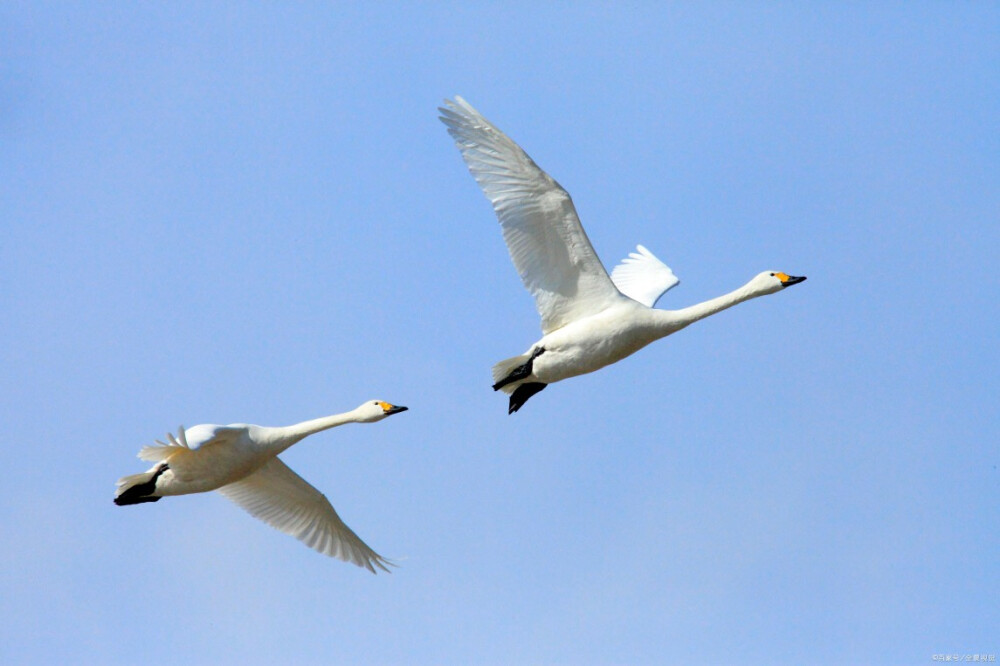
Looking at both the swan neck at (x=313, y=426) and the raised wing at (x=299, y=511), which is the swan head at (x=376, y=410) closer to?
the swan neck at (x=313, y=426)

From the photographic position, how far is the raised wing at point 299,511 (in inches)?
980

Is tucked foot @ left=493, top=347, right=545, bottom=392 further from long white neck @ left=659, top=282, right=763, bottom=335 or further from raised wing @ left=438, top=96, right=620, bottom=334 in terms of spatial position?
long white neck @ left=659, top=282, right=763, bottom=335

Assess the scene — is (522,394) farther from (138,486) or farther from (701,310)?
(138,486)

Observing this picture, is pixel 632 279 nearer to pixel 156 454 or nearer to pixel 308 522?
pixel 308 522

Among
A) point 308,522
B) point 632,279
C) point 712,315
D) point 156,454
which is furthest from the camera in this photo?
point 632,279

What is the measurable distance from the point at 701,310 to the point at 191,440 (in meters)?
7.21

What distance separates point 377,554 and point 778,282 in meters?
7.56

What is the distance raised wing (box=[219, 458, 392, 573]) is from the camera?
980 inches

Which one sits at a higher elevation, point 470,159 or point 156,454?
point 470,159

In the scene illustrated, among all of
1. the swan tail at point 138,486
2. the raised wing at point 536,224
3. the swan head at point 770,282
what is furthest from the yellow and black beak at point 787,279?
the swan tail at point 138,486

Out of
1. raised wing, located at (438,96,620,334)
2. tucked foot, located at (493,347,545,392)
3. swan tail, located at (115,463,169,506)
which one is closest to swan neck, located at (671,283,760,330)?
raised wing, located at (438,96,620,334)

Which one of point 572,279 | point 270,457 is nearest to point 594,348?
point 572,279

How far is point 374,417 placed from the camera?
23672mm

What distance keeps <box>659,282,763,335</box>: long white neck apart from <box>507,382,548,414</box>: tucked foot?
79.1 inches
